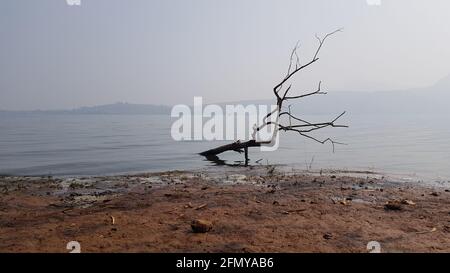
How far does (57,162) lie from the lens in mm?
24484

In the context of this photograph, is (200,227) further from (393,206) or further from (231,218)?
(393,206)

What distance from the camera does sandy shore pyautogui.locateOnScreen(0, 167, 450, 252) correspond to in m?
6.60

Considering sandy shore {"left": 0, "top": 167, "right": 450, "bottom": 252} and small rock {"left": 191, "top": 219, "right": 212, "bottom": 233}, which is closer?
sandy shore {"left": 0, "top": 167, "right": 450, "bottom": 252}

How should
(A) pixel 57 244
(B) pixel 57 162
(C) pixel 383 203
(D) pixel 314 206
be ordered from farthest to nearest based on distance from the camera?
1. (B) pixel 57 162
2. (C) pixel 383 203
3. (D) pixel 314 206
4. (A) pixel 57 244

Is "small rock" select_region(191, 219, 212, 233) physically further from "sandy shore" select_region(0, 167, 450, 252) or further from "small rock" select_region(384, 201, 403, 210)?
"small rock" select_region(384, 201, 403, 210)

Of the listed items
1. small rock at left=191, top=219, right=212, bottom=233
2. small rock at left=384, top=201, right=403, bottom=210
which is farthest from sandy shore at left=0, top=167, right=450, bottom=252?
small rock at left=191, top=219, right=212, bottom=233

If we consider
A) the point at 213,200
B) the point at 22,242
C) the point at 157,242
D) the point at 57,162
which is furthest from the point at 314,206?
the point at 57,162

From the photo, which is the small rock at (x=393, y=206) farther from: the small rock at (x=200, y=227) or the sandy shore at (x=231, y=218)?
the small rock at (x=200, y=227)

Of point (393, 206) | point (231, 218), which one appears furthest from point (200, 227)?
point (393, 206)

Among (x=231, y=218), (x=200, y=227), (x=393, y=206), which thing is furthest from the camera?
(x=393, y=206)

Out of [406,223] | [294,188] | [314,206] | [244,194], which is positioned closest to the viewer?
[406,223]

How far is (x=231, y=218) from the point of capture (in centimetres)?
834
